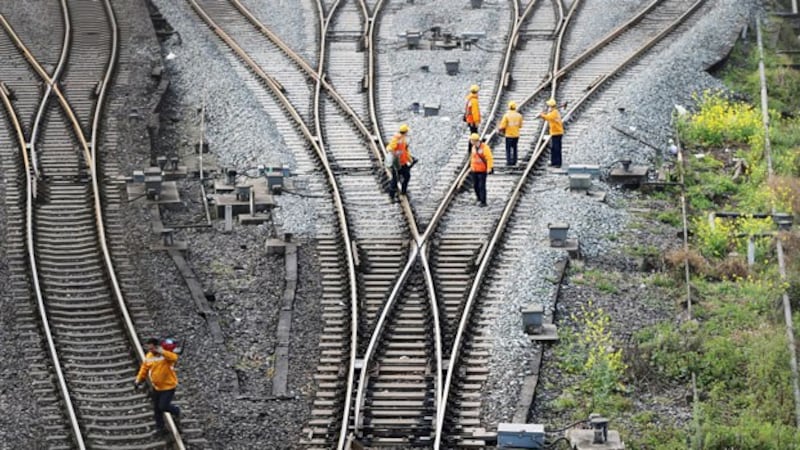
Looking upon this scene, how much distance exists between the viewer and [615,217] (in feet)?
87.5

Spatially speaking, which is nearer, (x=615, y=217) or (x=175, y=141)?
(x=615, y=217)

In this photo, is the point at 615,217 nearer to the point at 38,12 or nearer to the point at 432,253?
the point at 432,253

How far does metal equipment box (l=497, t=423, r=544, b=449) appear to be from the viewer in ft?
63.6

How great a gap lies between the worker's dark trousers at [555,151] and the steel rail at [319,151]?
333 cm

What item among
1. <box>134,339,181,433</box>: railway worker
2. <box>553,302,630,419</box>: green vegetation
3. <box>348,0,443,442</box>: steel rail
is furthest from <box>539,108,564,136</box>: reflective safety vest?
<box>134,339,181,433</box>: railway worker

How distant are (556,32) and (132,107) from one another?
9324mm

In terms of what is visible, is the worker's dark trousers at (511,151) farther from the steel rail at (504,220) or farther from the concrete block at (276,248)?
the concrete block at (276,248)

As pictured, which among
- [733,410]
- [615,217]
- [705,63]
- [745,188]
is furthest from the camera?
[705,63]

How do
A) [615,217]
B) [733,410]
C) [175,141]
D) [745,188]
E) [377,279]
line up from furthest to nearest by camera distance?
1. [175,141]
2. [745,188]
3. [615,217]
4. [377,279]
5. [733,410]

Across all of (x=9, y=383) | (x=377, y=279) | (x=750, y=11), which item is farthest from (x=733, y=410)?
(x=750, y=11)

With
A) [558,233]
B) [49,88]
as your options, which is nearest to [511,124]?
[558,233]

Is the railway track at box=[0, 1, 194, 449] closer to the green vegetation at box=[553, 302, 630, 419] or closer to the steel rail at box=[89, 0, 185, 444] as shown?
the steel rail at box=[89, 0, 185, 444]

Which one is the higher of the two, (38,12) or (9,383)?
(38,12)

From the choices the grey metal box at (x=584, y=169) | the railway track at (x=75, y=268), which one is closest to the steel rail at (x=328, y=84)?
the grey metal box at (x=584, y=169)
